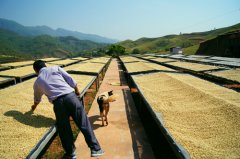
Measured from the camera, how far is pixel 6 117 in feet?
15.9

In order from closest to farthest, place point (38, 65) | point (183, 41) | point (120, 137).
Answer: point (38, 65) < point (120, 137) < point (183, 41)

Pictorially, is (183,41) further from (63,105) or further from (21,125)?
(21,125)

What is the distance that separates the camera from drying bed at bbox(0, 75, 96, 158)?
371 cm

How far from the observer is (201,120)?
16.0 ft

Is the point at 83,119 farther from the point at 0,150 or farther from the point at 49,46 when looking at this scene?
the point at 49,46

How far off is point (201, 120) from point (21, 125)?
3.83 m

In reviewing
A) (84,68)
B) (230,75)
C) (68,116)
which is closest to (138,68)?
(84,68)

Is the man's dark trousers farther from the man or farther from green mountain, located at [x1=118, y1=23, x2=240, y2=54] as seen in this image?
green mountain, located at [x1=118, y1=23, x2=240, y2=54]

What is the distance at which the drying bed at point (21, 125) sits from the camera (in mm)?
3715

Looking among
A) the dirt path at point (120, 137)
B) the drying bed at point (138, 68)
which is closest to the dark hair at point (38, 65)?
the dirt path at point (120, 137)

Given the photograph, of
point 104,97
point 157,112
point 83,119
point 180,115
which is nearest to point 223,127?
point 180,115

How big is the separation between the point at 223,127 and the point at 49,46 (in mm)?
176441

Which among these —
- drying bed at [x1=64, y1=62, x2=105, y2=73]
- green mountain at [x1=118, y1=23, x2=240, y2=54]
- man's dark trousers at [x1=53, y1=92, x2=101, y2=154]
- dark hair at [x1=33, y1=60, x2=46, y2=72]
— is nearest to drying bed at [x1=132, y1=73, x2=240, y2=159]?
man's dark trousers at [x1=53, y1=92, x2=101, y2=154]

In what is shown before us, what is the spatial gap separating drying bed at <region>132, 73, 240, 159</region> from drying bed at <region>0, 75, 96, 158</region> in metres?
2.59
